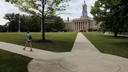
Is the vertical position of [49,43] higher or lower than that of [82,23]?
lower

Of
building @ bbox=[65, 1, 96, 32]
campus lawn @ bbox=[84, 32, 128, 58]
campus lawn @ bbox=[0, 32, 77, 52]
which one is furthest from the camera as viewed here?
building @ bbox=[65, 1, 96, 32]

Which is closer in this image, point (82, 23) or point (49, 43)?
point (49, 43)

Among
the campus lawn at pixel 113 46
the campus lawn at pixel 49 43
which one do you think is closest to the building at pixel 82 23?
the campus lawn at pixel 49 43

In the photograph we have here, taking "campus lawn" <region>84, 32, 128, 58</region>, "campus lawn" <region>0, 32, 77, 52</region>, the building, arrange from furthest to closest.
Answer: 1. the building
2. "campus lawn" <region>0, 32, 77, 52</region>
3. "campus lawn" <region>84, 32, 128, 58</region>

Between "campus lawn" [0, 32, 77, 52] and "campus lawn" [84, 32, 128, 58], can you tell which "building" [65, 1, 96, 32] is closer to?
"campus lawn" [0, 32, 77, 52]

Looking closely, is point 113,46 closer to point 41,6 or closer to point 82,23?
point 41,6

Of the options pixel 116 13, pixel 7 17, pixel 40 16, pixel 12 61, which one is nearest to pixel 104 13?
pixel 116 13

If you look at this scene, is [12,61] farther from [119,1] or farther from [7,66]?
[119,1]

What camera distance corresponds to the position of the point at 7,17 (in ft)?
418

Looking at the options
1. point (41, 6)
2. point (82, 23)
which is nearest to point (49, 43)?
point (41, 6)

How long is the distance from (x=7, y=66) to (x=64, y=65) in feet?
10.0

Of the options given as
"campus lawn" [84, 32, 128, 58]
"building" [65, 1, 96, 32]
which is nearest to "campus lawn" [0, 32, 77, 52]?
"campus lawn" [84, 32, 128, 58]

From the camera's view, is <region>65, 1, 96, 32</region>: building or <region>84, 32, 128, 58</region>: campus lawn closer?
<region>84, 32, 128, 58</region>: campus lawn

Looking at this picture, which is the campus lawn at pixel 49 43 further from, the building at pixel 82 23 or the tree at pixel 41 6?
the building at pixel 82 23
